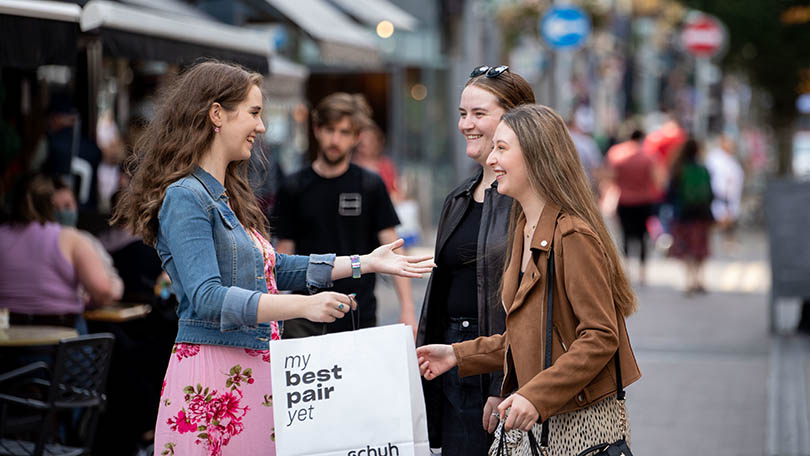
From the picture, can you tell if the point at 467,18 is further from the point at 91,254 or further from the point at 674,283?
the point at 91,254

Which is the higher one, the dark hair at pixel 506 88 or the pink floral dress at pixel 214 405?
the dark hair at pixel 506 88

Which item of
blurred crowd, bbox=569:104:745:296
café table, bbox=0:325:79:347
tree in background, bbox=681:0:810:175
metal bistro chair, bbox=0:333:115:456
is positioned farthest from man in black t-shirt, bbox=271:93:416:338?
tree in background, bbox=681:0:810:175

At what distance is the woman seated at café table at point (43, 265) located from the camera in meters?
6.42

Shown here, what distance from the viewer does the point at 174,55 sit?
7262mm

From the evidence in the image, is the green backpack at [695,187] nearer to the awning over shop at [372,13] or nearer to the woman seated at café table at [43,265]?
the awning over shop at [372,13]

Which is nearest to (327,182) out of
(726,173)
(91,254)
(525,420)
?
(91,254)

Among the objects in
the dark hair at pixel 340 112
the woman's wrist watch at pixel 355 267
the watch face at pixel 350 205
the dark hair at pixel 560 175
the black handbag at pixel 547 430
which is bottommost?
the black handbag at pixel 547 430

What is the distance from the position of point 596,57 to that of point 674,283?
2508 centimetres

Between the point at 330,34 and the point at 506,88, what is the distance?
22.3 feet

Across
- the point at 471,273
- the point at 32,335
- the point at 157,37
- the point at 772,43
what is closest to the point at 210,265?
the point at 471,273

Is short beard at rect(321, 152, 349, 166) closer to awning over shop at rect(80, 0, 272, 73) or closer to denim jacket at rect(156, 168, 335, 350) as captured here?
awning over shop at rect(80, 0, 272, 73)

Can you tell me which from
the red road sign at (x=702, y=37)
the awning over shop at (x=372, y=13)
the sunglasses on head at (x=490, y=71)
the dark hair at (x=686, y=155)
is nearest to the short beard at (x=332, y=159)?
the sunglasses on head at (x=490, y=71)

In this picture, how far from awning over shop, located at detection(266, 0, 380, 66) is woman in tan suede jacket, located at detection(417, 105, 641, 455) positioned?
23.3 feet

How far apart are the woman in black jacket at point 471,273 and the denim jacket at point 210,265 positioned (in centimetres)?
77
